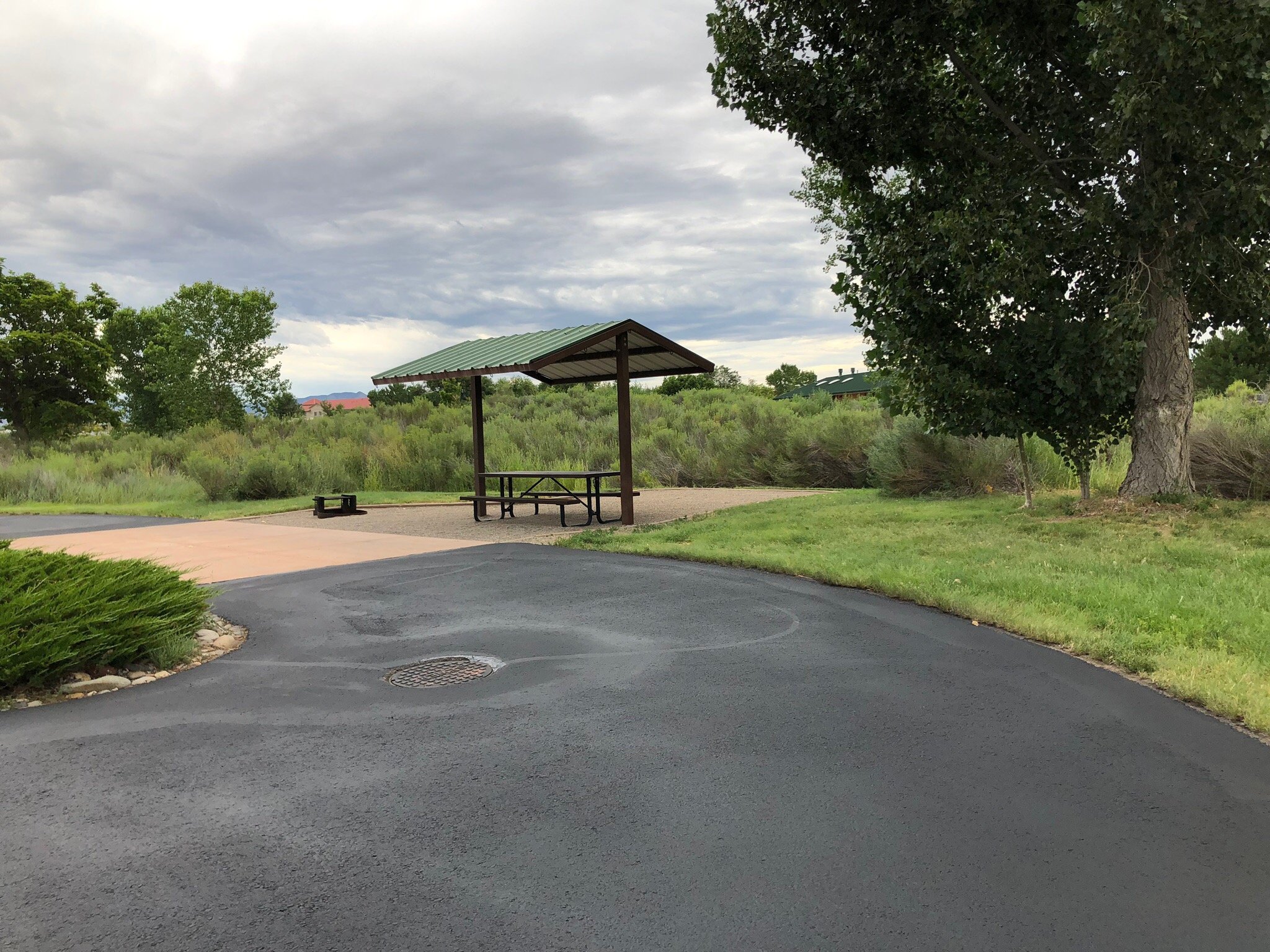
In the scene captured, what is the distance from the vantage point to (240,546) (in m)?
12.4

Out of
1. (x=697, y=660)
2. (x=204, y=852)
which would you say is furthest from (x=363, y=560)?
(x=204, y=852)

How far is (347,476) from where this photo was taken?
73.0ft

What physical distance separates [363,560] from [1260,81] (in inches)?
451

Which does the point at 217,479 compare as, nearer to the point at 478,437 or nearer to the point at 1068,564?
the point at 478,437

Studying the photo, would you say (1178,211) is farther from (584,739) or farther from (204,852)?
(204,852)

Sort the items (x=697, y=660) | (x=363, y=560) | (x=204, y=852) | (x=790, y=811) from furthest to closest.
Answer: (x=363, y=560)
(x=697, y=660)
(x=790, y=811)
(x=204, y=852)

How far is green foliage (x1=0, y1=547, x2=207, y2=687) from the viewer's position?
17.9ft

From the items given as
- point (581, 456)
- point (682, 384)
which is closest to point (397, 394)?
point (682, 384)

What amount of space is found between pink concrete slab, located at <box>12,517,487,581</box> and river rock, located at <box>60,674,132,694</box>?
3.99 meters

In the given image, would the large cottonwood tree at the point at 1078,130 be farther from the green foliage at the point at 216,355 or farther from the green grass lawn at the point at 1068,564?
the green foliage at the point at 216,355

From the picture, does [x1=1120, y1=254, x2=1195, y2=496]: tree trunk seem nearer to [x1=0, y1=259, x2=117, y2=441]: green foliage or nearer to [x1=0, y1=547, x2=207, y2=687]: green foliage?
[x1=0, y1=547, x2=207, y2=687]: green foliage

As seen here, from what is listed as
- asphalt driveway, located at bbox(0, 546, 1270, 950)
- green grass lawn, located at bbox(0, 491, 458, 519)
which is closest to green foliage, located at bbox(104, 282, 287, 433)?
green grass lawn, located at bbox(0, 491, 458, 519)

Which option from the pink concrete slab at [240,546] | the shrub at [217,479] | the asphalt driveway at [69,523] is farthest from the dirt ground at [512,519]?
the shrub at [217,479]

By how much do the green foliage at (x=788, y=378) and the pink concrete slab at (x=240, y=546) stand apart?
74.3 m
